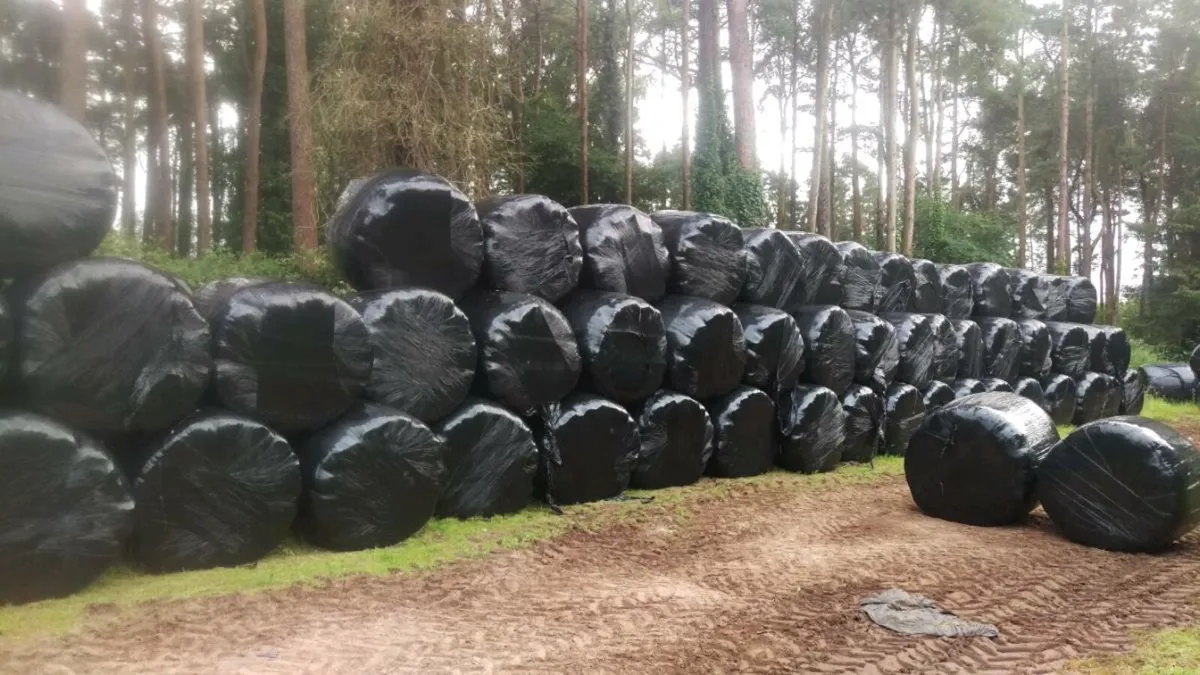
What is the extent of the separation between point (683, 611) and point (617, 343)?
2603mm

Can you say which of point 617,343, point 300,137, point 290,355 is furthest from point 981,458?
point 300,137

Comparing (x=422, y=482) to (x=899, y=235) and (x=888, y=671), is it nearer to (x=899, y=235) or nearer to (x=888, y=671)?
(x=888, y=671)

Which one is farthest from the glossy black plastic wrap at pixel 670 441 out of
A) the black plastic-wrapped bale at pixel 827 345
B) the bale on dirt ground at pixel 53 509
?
the bale on dirt ground at pixel 53 509

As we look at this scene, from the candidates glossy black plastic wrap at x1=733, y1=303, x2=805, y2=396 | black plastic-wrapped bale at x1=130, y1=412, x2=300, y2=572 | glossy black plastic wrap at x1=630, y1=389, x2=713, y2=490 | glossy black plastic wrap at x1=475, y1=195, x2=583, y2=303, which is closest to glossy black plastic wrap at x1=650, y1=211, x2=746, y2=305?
glossy black plastic wrap at x1=733, y1=303, x2=805, y2=396

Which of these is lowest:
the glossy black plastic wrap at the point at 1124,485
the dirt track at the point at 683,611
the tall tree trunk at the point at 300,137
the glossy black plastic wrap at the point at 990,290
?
the dirt track at the point at 683,611

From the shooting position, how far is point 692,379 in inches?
274

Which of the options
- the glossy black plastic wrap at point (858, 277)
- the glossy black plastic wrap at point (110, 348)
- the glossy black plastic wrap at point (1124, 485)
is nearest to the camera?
the glossy black plastic wrap at point (110, 348)

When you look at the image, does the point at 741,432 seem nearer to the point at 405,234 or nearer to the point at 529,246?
the point at 529,246

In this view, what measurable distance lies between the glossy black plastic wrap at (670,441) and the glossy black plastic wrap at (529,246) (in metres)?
1.25

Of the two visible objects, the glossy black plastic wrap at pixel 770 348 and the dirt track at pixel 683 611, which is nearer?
the dirt track at pixel 683 611

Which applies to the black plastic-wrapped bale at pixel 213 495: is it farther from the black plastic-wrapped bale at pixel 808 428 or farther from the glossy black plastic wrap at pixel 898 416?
the glossy black plastic wrap at pixel 898 416

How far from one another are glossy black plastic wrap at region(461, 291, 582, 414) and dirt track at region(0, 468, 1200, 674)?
1.09 meters

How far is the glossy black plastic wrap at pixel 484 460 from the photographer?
18.0 ft

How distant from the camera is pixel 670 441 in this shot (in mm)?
6840
